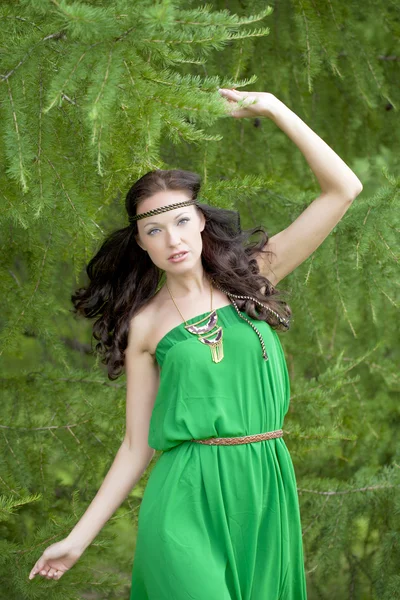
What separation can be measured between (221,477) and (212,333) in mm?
367

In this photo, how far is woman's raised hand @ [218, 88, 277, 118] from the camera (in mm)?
2236

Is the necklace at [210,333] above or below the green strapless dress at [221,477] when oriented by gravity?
above

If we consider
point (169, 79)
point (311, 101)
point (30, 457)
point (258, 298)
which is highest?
point (169, 79)

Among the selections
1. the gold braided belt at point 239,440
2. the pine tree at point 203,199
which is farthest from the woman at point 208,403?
the pine tree at point 203,199

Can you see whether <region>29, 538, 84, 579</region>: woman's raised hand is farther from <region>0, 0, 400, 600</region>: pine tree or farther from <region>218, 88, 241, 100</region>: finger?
<region>218, 88, 241, 100</region>: finger

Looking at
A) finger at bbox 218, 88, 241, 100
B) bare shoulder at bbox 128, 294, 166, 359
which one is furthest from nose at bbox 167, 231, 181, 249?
finger at bbox 218, 88, 241, 100

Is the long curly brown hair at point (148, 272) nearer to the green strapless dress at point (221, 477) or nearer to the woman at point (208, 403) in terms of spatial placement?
the woman at point (208, 403)

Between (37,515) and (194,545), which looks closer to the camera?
(194,545)

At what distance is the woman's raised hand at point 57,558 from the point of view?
2.37 meters

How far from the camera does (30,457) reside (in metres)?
3.41

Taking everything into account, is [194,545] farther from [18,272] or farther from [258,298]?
[18,272]

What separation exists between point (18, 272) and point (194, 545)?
6.19 feet

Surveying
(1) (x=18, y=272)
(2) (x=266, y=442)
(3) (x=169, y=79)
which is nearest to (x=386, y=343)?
(1) (x=18, y=272)

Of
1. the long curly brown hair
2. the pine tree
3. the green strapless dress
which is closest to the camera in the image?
the pine tree
